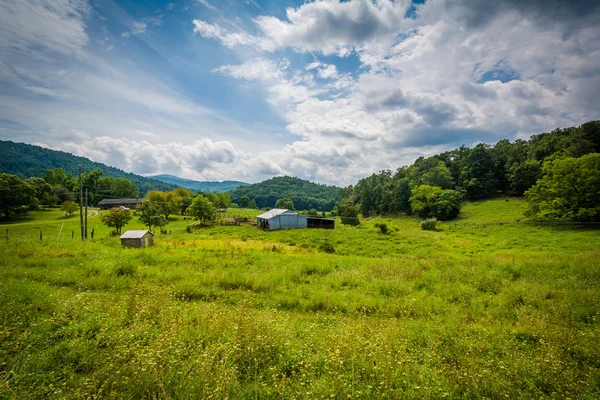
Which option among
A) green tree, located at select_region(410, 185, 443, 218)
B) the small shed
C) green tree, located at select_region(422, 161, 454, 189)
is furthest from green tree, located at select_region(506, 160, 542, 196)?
the small shed

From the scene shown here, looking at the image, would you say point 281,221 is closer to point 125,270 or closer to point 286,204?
point 125,270

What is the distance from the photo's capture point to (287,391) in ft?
13.4

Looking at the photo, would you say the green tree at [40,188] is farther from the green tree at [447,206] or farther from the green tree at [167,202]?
the green tree at [447,206]

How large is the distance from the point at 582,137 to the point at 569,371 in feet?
266

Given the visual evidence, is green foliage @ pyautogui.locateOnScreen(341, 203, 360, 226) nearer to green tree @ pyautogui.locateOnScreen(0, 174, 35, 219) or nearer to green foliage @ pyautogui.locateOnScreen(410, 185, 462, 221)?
green foliage @ pyautogui.locateOnScreen(410, 185, 462, 221)

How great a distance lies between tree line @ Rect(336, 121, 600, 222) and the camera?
33.0m

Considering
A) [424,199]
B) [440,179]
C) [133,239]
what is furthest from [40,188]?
[440,179]

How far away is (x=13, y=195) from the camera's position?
45.3 meters

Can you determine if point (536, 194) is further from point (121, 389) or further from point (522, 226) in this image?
point (121, 389)

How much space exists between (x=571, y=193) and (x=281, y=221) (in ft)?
150

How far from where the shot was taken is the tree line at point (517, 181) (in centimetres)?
3300

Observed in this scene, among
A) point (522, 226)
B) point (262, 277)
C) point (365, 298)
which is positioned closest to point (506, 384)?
point (365, 298)

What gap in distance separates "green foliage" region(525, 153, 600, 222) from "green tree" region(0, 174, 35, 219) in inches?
3556

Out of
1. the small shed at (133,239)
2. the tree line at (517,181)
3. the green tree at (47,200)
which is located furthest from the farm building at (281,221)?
the green tree at (47,200)
